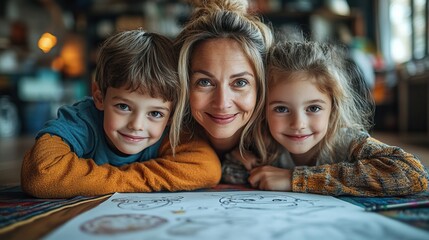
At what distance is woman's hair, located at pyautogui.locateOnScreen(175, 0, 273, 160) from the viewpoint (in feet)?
2.84

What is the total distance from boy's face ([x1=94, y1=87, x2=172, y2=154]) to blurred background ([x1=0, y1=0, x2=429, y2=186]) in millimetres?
1163

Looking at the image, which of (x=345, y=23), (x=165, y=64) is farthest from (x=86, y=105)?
(x=345, y=23)

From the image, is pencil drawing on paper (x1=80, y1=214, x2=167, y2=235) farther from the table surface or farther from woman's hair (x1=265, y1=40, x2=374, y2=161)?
woman's hair (x1=265, y1=40, x2=374, y2=161)

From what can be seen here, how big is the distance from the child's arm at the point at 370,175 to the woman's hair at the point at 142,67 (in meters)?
0.32

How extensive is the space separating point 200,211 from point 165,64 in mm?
374

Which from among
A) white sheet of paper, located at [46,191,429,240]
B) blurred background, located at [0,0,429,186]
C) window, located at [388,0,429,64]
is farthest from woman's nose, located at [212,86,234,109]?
window, located at [388,0,429,64]

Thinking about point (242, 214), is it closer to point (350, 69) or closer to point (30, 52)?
point (350, 69)

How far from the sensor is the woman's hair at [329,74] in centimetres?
84

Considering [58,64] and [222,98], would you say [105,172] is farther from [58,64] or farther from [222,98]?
[58,64]

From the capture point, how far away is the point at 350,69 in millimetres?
938

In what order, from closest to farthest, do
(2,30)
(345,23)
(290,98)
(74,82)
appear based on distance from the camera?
1. (290,98)
2. (345,23)
3. (2,30)
4. (74,82)

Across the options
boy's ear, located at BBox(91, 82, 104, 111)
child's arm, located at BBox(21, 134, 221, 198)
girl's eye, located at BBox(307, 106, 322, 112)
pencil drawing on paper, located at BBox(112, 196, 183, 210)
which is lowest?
pencil drawing on paper, located at BBox(112, 196, 183, 210)

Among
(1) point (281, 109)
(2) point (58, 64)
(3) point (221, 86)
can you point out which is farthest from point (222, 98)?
(2) point (58, 64)

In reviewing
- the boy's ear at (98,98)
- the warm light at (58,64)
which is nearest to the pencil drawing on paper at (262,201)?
the boy's ear at (98,98)
